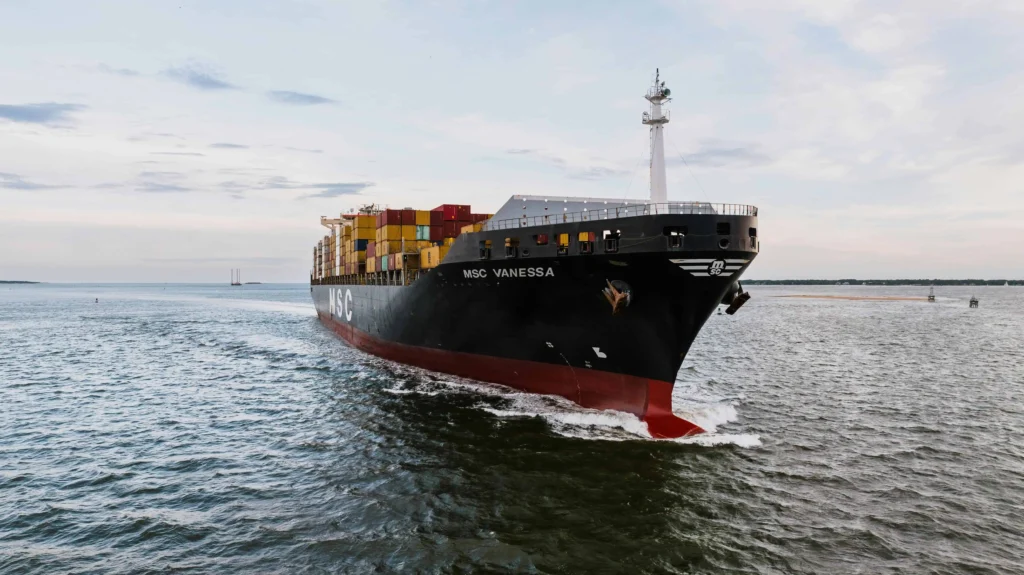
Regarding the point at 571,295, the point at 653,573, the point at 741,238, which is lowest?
the point at 653,573

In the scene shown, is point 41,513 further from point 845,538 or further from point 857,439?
point 857,439

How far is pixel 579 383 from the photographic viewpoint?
22953 millimetres

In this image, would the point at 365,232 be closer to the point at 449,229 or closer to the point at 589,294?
the point at 449,229

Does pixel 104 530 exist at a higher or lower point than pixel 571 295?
lower

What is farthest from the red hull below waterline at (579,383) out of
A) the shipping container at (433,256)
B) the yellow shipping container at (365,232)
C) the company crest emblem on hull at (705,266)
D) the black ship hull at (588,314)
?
the yellow shipping container at (365,232)

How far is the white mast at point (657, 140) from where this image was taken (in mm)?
24500

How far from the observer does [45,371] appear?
34.0 m

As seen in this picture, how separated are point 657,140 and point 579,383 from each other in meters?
11.4

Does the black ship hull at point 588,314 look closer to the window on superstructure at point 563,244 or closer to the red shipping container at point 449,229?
the window on superstructure at point 563,244

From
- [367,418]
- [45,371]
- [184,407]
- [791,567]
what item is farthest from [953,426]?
[45,371]

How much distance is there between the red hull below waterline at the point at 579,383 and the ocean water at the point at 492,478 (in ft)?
2.04

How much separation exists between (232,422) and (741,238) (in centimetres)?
2092

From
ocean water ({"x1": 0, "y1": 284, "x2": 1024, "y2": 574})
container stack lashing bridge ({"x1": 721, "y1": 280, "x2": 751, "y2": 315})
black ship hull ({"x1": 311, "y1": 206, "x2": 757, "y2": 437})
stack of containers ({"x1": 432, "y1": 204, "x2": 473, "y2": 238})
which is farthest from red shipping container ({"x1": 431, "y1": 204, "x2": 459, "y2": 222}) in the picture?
container stack lashing bridge ({"x1": 721, "y1": 280, "x2": 751, "y2": 315})

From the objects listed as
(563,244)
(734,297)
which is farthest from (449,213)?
(734,297)
